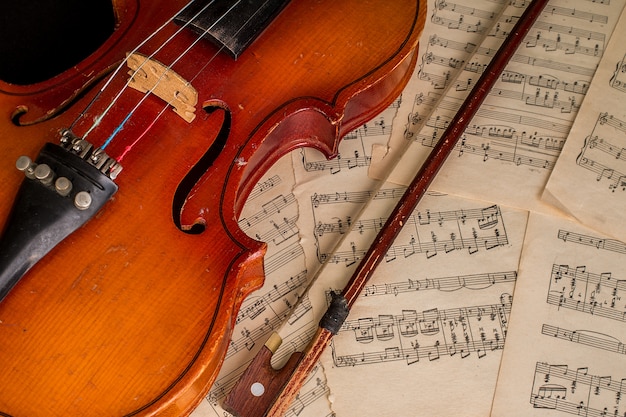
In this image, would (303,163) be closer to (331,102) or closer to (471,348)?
(331,102)

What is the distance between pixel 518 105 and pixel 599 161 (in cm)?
25

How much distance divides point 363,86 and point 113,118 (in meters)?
0.54

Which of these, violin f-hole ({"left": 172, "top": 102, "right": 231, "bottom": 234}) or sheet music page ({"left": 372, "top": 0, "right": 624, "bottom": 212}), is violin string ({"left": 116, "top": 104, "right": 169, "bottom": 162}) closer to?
violin f-hole ({"left": 172, "top": 102, "right": 231, "bottom": 234})

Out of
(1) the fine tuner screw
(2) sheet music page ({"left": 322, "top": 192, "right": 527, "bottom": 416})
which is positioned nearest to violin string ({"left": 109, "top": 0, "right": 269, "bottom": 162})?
(1) the fine tuner screw

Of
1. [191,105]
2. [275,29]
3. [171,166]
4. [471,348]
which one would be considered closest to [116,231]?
[171,166]

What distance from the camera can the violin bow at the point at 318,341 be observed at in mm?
1382

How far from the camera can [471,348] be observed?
1.52 meters

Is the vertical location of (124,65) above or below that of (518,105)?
below

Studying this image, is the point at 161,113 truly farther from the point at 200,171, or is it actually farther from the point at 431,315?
the point at 431,315

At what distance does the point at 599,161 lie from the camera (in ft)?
5.57

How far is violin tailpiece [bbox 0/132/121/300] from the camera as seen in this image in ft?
3.68

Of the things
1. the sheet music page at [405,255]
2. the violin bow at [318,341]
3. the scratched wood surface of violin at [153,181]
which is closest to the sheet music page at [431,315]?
A: the sheet music page at [405,255]

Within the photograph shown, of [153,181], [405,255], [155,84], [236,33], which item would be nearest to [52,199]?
[153,181]

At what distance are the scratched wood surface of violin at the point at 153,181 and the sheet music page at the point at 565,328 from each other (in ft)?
1.96
